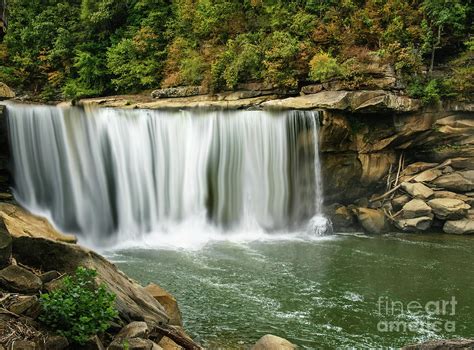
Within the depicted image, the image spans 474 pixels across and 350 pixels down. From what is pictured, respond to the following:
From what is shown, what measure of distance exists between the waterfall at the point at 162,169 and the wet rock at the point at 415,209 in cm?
335

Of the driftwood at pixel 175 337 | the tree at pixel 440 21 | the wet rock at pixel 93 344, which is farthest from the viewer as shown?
the tree at pixel 440 21

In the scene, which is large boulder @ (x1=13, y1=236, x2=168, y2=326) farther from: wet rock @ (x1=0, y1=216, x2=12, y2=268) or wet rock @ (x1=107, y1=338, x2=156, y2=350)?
wet rock @ (x1=107, y1=338, x2=156, y2=350)

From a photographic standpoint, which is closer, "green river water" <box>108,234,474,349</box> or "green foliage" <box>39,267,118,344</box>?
"green foliage" <box>39,267,118,344</box>

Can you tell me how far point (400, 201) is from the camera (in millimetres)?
17375

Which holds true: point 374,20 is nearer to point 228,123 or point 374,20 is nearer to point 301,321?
point 228,123

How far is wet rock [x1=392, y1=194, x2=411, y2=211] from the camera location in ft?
56.7

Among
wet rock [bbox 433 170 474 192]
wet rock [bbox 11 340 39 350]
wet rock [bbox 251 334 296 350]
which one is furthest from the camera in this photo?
wet rock [bbox 433 170 474 192]

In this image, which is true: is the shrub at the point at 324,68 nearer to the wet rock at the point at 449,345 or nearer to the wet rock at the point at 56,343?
the wet rock at the point at 449,345

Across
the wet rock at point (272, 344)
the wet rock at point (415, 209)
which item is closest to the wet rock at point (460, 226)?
the wet rock at point (415, 209)

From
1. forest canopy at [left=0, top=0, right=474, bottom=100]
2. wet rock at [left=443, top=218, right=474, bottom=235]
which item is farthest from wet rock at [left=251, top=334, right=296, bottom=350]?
forest canopy at [left=0, top=0, right=474, bottom=100]

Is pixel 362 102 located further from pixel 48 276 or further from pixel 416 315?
pixel 48 276

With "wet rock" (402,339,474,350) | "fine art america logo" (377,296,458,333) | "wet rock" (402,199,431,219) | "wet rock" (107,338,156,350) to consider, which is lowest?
"fine art america logo" (377,296,458,333)

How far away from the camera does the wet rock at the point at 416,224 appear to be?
643 inches

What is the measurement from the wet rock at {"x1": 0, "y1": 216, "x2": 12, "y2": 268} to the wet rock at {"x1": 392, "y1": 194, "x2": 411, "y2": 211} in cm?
1543
